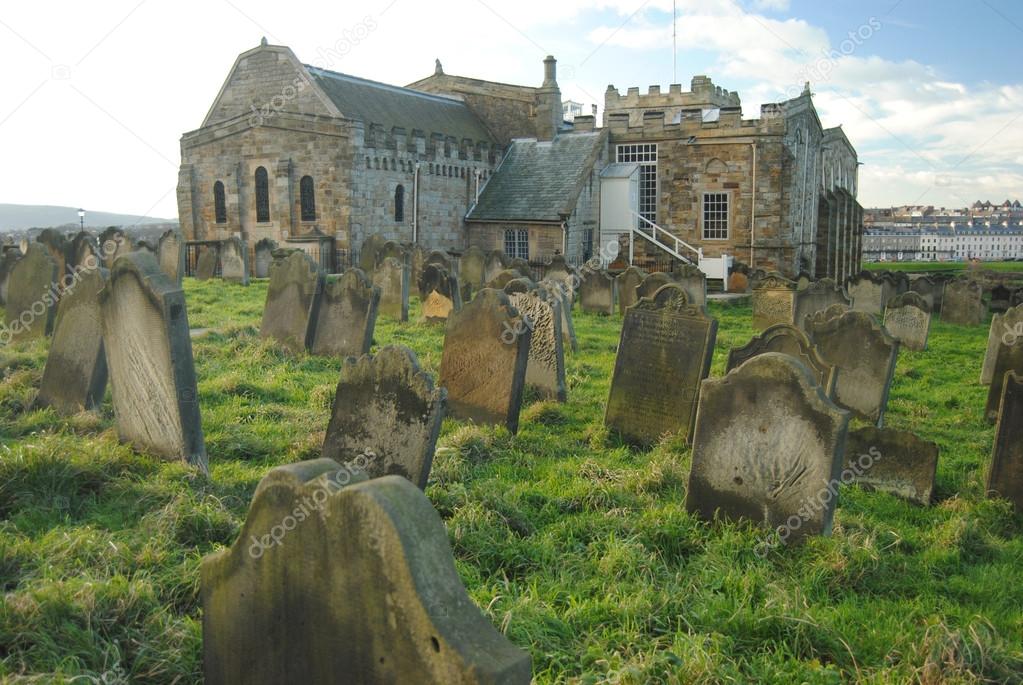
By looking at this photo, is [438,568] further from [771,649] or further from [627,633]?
[771,649]

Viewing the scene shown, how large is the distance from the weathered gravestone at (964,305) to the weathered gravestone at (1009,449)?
44.2 ft

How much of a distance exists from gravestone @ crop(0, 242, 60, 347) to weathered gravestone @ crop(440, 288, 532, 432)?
20.1 feet

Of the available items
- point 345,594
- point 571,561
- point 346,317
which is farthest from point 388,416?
point 346,317

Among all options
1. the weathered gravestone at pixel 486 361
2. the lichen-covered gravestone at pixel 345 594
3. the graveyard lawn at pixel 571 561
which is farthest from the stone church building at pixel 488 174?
→ the lichen-covered gravestone at pixel 345 594

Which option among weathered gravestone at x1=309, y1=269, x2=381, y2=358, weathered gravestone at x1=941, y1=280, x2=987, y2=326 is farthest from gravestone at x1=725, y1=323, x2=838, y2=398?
weathered gravestone at x1=941, y1=280, x2=987, y2=326

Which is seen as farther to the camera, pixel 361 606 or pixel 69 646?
pixel 69 646

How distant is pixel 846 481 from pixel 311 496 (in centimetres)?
513

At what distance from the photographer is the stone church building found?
1072 inches

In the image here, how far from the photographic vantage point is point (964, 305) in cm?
1823

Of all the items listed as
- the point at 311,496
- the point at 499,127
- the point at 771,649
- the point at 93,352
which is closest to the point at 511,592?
the point at 771,649

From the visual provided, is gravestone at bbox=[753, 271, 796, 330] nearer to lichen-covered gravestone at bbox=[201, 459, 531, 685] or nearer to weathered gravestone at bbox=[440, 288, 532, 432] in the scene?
weathered gravestone at bbox=[440, 288, 532, 432]

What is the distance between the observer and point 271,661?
3.23m

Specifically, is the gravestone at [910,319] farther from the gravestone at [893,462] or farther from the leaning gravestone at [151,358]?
the leaning gravestone at [151,358]

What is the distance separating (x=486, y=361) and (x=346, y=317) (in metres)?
3.59
